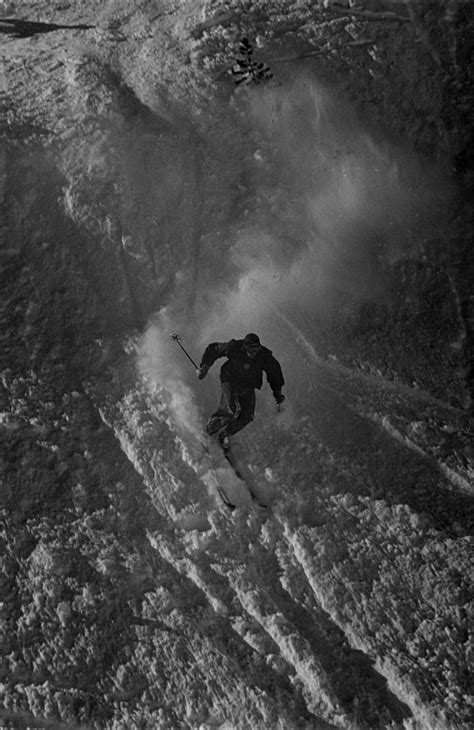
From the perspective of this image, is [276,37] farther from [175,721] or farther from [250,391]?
[175,721]

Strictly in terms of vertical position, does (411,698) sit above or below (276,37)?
below

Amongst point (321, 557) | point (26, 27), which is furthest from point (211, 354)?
point (26, 27)

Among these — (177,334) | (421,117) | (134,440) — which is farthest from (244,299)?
(421,117)

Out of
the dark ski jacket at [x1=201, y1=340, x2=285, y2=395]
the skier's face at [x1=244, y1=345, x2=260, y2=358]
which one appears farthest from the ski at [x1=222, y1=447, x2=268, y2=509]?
the skier's face at [x1=244, y1=345, x2=260, y2=358]

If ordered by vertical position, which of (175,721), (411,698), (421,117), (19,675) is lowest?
(411,698)

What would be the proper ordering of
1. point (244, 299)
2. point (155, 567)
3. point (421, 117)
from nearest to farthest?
point (155, 567), point (244, 299), point (421, 117)

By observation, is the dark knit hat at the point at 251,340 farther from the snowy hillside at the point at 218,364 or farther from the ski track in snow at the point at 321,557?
the ski track in snow at the point at 321,557
